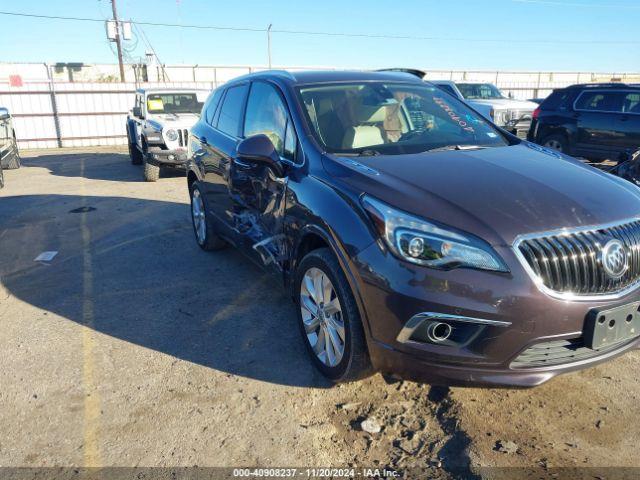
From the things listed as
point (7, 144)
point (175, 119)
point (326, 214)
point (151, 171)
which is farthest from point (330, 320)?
point (7, 144)

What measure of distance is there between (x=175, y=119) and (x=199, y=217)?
576cm

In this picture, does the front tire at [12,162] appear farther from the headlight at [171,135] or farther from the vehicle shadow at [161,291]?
the vehicle shadow at [161,291]

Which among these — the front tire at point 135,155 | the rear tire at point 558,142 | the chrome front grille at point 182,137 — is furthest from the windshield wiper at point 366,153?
the front tire at point 135,155

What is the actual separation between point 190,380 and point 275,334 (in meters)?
0.74

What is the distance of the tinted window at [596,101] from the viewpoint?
9655mm

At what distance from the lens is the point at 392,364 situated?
8.30ft

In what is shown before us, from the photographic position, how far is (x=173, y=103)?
11930mm

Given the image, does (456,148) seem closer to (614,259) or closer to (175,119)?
(614,259)

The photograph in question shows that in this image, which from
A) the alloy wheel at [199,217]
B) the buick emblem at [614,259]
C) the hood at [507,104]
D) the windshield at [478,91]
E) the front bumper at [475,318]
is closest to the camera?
the front bumper at [475,318]

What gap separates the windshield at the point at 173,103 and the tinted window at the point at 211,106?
6.69 meters

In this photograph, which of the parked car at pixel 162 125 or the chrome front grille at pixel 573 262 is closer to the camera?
the chrome front grille at pixel 573 262

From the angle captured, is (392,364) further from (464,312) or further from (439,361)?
(464,312)

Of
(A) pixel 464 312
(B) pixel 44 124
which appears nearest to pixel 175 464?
(A) pixel 464 312

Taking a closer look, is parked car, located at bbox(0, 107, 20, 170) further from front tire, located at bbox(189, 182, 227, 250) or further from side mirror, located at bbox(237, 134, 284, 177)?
side mirror, located at bbox(237, 134, 284, 177)
